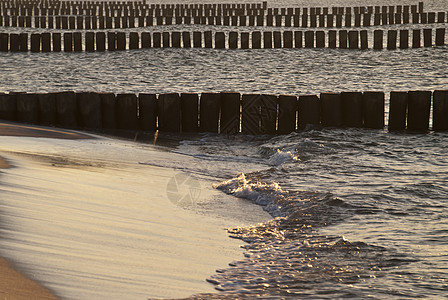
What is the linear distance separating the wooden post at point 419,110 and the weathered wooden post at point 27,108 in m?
Answer: 5.94

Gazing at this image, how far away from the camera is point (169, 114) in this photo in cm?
1138

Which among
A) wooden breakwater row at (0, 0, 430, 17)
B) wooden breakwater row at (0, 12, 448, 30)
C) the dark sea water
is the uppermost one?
wooden breakwater row at (0, 0, 430, 17)

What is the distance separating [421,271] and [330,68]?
16.0 metres

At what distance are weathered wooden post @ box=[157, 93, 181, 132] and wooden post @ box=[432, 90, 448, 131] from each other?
13.3 feet

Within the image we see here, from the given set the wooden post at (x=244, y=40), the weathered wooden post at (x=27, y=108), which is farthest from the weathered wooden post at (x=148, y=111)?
the wooden post at (x=244, y=40)

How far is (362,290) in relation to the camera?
4871mm

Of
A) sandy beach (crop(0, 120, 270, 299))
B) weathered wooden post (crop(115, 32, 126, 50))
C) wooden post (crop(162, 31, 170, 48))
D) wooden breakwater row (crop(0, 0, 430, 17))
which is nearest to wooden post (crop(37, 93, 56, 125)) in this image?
sandy beach (crop(0, 120, 270, 299))

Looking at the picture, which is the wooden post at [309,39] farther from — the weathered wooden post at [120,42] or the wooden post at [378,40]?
the weathered wooden post at [120,42]

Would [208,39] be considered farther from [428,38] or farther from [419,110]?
[419,110]

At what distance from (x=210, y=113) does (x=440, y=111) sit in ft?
12.0

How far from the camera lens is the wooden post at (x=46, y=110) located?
37.6 feet

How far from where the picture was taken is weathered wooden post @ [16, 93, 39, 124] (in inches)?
448

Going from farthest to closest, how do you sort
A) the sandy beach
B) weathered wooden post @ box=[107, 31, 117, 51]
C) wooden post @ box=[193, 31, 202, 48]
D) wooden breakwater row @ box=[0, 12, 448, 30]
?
wooden breakwater row @ box=[0, 12, 448, 30] < wooden post @ box=[193, 31, 202, 48] < weathered wooden post @ box=[107, 31, 117, 51] < the sandy beach

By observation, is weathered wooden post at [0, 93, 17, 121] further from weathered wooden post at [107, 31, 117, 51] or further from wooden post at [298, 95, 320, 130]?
weathered wooden post at [107, 31, 117, 51]
